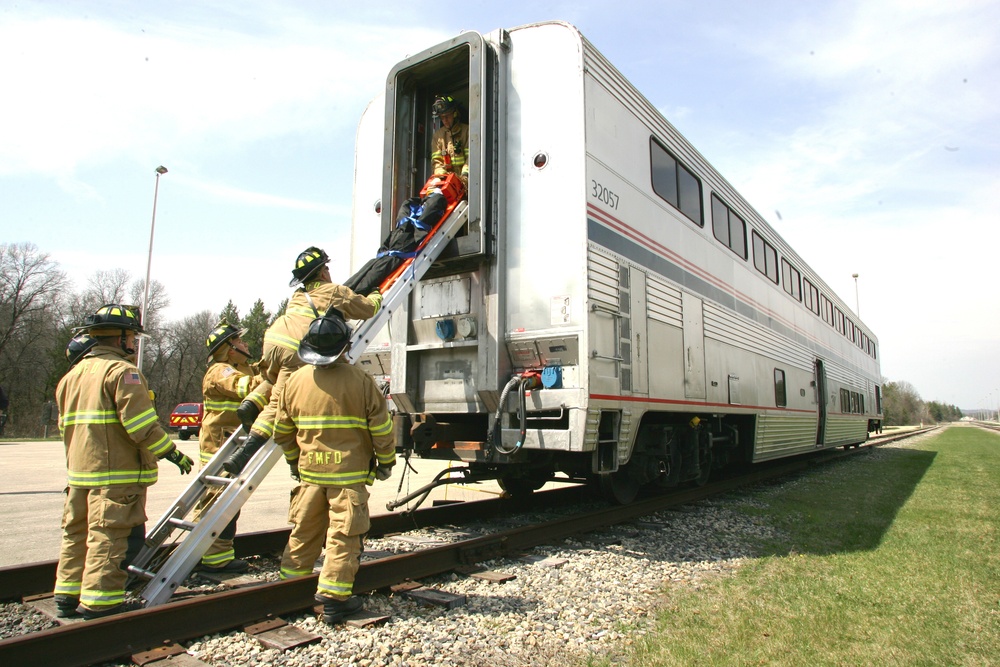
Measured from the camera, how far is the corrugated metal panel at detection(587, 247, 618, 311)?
541 cm

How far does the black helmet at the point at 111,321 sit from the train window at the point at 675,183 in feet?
16.5

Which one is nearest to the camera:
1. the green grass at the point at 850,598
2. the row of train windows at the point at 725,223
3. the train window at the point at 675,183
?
the green grass at the point at 850,598

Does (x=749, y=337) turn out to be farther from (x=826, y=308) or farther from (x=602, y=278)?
(x=826, y=308)

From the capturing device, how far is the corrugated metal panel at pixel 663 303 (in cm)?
645

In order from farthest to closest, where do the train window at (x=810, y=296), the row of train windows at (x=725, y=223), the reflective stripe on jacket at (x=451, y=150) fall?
1. the train window at (x=810, y=296)
2. the row of train windows at (x=725, y=223)
3. the reflective stripe on jacket at (x=451, y=150)

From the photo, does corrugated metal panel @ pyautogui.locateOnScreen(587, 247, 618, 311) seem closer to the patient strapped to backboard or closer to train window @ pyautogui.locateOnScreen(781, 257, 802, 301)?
the patient strapped to backboard

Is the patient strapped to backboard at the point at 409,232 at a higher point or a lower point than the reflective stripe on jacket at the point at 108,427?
higher

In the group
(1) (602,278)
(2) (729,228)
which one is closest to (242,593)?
(1) (602,278)

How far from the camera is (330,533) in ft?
12.3

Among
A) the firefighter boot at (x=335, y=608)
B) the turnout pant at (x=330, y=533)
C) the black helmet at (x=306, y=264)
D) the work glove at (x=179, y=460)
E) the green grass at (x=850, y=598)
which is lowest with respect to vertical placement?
the green grass at (x=850, y=598)

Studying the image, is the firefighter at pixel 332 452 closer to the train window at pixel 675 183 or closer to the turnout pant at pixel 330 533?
the turnout pant at pixel 330 533

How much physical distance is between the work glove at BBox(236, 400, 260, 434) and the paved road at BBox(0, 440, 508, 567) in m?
2.31

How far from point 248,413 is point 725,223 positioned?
22.8 ft

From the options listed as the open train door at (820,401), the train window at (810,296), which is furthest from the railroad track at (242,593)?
the train window at (810,296)
